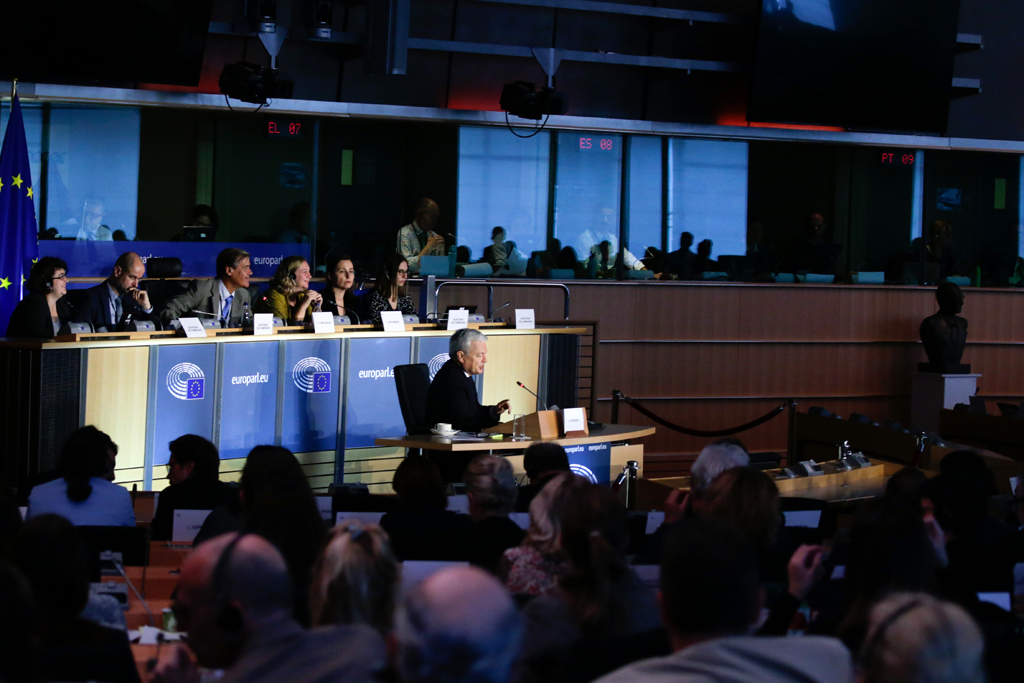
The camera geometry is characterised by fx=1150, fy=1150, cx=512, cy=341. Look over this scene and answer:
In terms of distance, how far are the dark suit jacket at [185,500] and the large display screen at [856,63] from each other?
7.93 m

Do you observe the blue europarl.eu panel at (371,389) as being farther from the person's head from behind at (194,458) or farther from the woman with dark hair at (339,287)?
the person's head from behind at (194,458)

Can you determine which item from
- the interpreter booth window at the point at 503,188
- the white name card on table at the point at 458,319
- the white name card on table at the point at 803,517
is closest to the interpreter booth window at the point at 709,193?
the interpreter booth window at the point at 503,188

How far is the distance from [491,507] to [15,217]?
613 centimetres

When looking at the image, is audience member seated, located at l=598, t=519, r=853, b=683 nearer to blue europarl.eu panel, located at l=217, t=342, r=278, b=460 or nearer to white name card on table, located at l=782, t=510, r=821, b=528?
white name card on table, located at l=782, t=510, r=821, b=528

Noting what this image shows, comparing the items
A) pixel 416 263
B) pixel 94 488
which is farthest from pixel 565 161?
pixel 94 488

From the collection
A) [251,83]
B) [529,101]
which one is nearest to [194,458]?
[251,83]

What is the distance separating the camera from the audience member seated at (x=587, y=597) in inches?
95.2

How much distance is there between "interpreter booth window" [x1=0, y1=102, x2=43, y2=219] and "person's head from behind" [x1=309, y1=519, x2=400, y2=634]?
26.6 ft

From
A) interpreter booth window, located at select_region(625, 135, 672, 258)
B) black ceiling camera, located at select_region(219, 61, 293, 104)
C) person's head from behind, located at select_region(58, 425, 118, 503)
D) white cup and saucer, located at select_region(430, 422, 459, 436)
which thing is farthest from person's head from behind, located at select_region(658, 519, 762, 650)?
interpreter booth window, located at select_region(625, 135, 672, 258)

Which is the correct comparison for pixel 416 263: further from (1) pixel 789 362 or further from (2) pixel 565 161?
(1) pixel 789 362

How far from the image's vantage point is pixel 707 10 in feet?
37.3

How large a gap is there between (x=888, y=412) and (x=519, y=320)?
4761 mm

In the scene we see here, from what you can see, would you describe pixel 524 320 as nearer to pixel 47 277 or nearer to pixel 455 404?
pixel 455 404

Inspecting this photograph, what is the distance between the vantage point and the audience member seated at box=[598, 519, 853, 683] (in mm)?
1816
